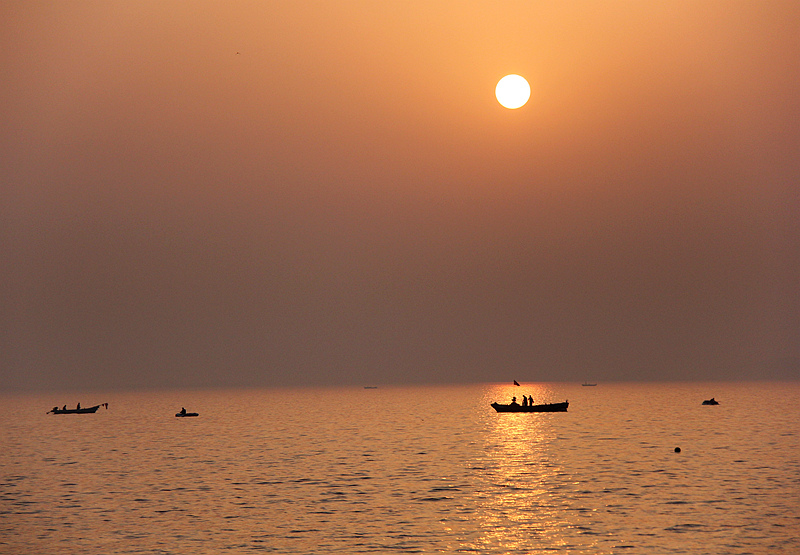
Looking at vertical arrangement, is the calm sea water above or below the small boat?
below

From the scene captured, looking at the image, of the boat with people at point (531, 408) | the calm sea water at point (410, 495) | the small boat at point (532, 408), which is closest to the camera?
the calm sea water at point (410, 495)

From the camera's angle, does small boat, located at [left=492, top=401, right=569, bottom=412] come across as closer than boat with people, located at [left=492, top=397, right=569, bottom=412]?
No

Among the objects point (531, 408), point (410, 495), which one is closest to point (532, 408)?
point (531, 408)

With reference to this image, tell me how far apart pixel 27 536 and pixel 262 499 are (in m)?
15.4

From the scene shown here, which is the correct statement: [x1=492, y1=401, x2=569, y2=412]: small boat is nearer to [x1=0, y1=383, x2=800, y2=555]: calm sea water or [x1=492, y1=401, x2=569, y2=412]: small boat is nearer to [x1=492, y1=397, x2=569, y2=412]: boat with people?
[x1=492, y1=397, x2=569, y2=412]: boat with people

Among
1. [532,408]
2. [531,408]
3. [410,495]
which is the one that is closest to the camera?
[410,495]

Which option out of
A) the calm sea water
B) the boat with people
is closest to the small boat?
the boat with people

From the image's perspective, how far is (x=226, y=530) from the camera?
146ft

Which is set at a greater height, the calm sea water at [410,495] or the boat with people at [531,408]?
the boat with people at [531,408]

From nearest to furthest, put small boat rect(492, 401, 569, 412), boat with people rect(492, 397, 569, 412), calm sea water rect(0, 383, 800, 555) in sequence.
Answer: calm sea water rect(0, 383, 800, 555) < boat with people rect(492, 397, 569, 412) < small boat rect(492, 401, 569, 412)

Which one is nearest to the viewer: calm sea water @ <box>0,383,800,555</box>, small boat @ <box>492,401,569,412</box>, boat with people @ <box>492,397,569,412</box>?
calm sea water @ <box>0,383,800,555</box>

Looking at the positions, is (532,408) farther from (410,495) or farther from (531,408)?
(410,495)

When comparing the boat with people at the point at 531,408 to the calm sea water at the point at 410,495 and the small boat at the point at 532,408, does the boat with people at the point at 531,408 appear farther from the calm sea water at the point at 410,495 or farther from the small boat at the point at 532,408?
the calm sea water at the point at 410,495

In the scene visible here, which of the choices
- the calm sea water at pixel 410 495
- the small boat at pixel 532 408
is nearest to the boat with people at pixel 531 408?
the small boat at pixel 532 408
